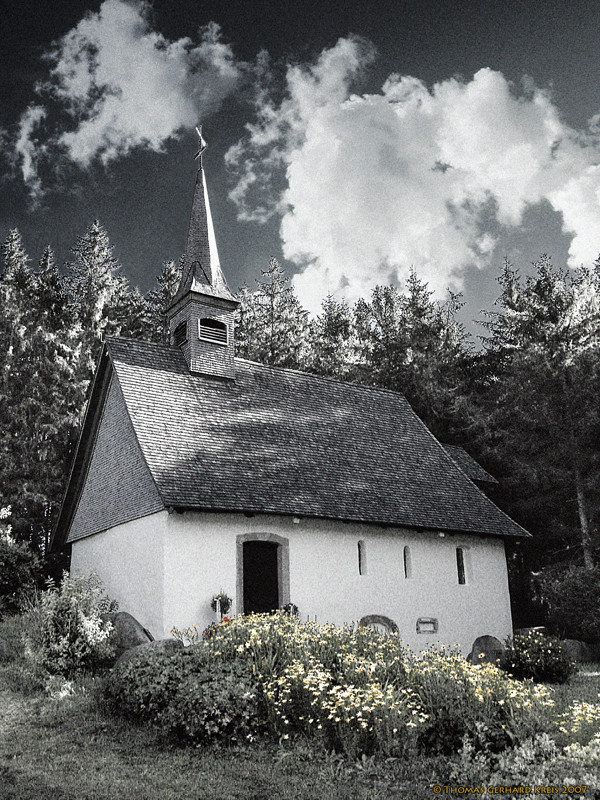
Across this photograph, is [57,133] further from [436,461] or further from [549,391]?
[549,391]

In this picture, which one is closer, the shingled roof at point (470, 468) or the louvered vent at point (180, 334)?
the louvered vent at point (180, 334)

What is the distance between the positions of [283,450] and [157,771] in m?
11.5

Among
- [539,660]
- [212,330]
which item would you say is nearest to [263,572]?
[539,660]

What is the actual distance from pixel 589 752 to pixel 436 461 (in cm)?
1523

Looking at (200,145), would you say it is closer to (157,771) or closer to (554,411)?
(554,411)

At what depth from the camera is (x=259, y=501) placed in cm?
1667

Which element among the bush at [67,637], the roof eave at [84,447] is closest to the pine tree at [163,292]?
the roof eave at [84,447]

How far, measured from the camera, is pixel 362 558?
1820 cm

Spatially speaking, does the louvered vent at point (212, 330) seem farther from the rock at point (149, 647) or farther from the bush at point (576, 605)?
the bush at point (576, 605)

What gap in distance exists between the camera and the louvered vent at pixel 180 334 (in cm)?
2083

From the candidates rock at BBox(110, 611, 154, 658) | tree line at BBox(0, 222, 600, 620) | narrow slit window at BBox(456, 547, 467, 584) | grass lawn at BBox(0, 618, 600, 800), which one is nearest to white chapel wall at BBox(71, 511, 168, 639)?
rock at BBox(110, 611, 154, 658)

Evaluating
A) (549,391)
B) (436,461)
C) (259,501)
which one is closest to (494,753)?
(259,501)

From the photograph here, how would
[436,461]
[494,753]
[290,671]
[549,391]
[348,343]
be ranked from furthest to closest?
1. [348,343]
2. [549,391]
3. [436,461]
4. [290,671]
5. [494,753]

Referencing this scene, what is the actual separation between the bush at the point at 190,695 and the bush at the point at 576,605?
1307 centimetres
